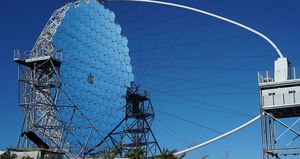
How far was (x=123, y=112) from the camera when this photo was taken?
67.2 meters

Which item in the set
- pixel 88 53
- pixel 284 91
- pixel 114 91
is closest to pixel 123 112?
pixel 114 91

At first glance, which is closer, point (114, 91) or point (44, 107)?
point (44, 107)

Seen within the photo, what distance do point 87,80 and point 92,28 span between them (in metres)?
5.93

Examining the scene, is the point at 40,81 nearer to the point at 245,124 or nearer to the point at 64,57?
the point at 64,57

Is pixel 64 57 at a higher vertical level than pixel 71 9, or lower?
lower

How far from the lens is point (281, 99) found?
4922 cm

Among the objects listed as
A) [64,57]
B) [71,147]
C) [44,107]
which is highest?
[64,57]

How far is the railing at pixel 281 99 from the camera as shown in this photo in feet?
160

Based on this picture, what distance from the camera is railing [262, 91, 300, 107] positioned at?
4875 centimetres

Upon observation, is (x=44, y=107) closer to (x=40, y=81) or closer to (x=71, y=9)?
(x=40, y=81)

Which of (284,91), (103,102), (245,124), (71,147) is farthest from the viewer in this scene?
(103,102)

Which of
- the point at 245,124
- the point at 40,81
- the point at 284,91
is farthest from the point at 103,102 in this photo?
the point at 284,91

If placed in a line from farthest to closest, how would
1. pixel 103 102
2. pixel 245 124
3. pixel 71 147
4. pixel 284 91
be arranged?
pixel 103 102 → pixel 71 147 → pixel 245 124 → pixel 284 91

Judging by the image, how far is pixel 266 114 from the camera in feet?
166
